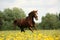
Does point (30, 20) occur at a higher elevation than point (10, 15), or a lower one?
higher

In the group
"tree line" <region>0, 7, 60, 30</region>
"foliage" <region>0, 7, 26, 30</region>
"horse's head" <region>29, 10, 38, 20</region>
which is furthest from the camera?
"foliage" <region>0, 7, 26, 30</region>

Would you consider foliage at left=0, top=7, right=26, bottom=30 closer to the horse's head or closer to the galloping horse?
the galloping horse

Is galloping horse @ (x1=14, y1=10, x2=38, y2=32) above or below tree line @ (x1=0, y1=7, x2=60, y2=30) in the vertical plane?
above

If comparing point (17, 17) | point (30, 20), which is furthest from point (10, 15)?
point (30, 20)

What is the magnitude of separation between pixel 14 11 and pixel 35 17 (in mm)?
74224

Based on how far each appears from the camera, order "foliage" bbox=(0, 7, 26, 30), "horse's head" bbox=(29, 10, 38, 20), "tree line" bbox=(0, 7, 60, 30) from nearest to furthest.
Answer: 1. "horse's head" bbox=(29, 10, 38, 20)
2. "tree line" bbox=(0, 7, 60, 30)
3. "foliage" bbox=(0, 7, 26, 30)

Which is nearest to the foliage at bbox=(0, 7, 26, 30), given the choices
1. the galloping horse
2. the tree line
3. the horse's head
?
the tree line

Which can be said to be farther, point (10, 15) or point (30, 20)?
point (10, 15)

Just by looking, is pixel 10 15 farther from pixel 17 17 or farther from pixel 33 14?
pixel 33 14

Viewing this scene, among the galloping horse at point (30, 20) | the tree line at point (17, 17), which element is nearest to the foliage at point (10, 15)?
the tree line at point (17, 17)

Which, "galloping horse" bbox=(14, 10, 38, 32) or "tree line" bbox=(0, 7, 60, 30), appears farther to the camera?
"tree line" bbox=(0, 7, 60, 30)

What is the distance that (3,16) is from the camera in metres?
86.5

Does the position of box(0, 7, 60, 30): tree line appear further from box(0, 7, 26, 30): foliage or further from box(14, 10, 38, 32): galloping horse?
box(14, 10, 38, 32): galloping horse

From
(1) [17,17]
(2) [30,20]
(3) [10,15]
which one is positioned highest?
(2) [30,20]
